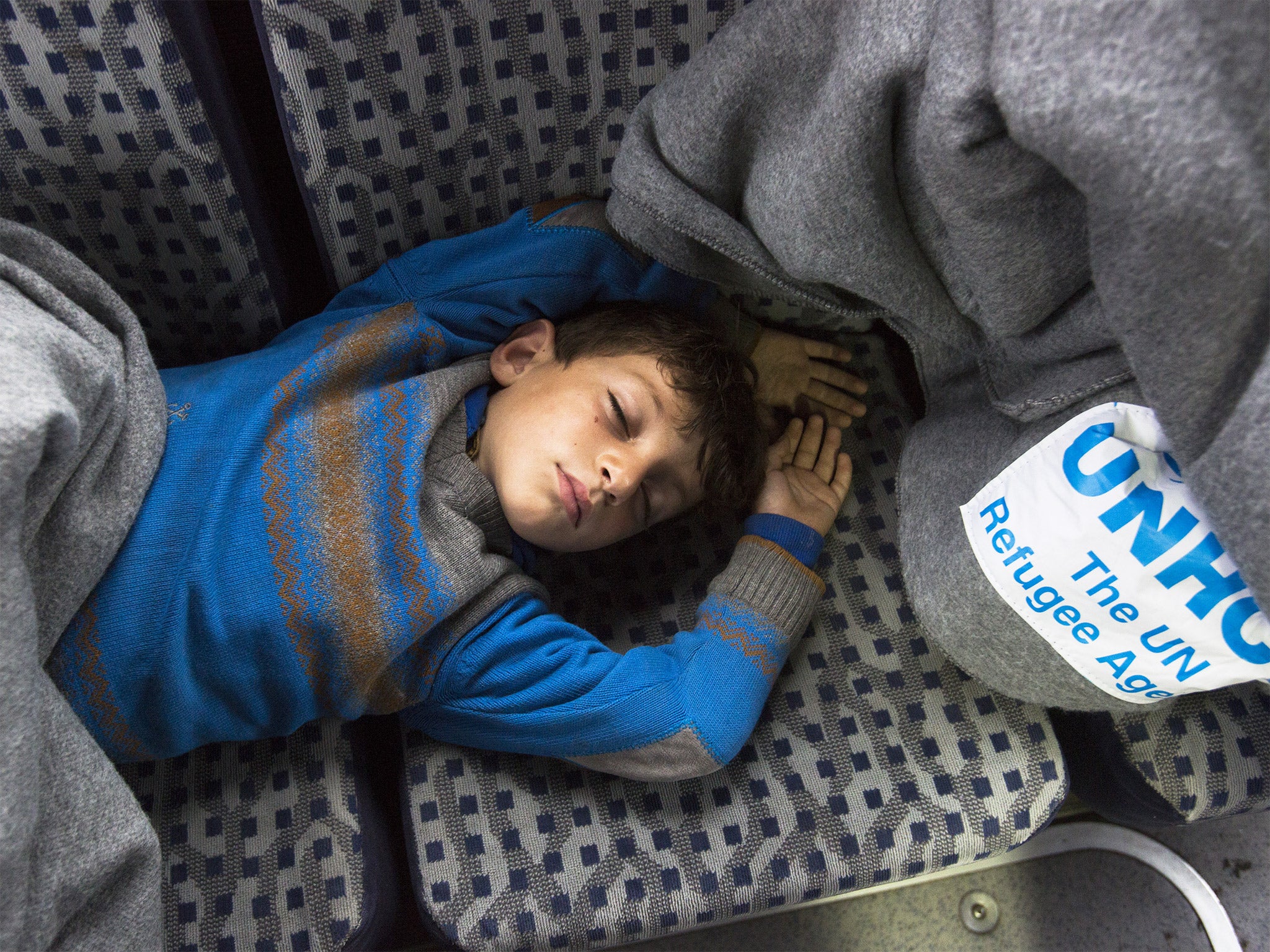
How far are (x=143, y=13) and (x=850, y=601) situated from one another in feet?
3.04

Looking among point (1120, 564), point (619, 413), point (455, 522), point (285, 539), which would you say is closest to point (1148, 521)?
point (1120, 564)

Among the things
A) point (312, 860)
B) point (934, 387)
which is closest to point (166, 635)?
point (312, 860)

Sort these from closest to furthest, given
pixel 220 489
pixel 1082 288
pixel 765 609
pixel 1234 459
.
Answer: pixel 1234 459 < pixel 1082 288 < pixel 220 489 < pixel 765 609

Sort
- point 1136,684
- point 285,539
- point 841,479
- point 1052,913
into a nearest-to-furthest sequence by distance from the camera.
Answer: point 1136,684 < point 285,539 < point 841,479 < point 1052,913

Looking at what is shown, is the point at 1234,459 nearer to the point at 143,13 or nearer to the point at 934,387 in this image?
the point at 934,387

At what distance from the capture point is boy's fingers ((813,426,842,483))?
108cm

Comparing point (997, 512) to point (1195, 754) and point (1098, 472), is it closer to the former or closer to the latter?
point (1098, 472)

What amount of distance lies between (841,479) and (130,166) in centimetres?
84

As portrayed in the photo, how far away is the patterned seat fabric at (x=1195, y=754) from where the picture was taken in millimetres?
921

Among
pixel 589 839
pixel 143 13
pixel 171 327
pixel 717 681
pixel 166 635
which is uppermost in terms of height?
pixel 143 13

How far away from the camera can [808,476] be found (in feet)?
3.55

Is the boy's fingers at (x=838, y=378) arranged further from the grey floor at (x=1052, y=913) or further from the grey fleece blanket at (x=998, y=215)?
the grey floor at (x=1052, y=913)

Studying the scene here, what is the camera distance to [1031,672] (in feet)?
2.67

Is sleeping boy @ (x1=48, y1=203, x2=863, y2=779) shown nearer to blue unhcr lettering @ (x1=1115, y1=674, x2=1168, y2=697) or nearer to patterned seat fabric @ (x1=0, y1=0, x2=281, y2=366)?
patterned seat fabric @ (x1=0, y1=0, x2=281, y2=366)
